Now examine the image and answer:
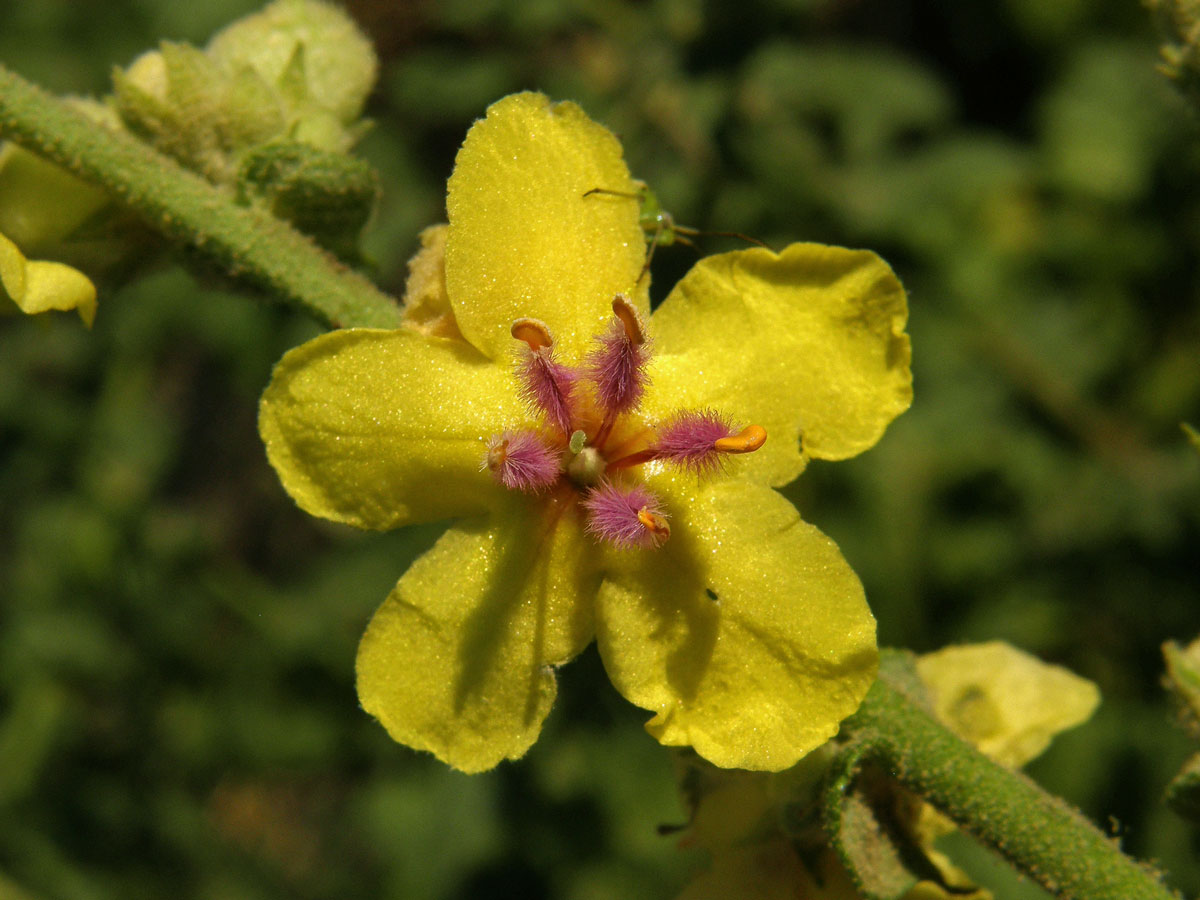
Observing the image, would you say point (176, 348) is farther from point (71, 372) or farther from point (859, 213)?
point (859, 213)

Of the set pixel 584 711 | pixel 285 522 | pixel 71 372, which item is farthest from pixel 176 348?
pixel 584 711

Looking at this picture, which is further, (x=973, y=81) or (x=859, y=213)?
(x=973, y=81)

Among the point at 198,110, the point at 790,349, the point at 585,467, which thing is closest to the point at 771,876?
the point at 585,467

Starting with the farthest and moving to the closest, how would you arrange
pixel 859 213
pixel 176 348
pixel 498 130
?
pixel 176 348 → pixel 859 213 → pixel 498 130

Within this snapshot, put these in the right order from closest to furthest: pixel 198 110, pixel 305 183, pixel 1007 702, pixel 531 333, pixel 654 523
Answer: pixel 654 523 < pixel 531 333 < pixel 305 183 < pixel 198 110 < pixel 1007 702

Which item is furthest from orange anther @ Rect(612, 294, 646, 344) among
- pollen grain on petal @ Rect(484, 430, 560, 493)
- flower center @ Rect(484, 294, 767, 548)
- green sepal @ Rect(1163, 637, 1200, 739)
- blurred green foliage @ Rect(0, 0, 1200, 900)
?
blurred green foliage @ Rect(0, 0, 1200, 900)

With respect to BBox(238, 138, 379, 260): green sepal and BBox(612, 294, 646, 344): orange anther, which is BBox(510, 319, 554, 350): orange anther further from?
BBox(238, 138, 379, 260): green sepal

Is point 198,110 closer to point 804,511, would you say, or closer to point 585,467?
point 585,467

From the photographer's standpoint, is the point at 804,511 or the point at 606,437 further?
the point at 804,511
